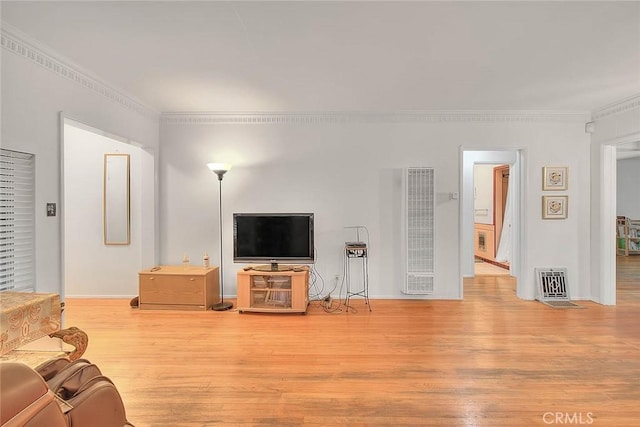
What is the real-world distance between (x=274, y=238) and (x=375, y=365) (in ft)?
6.94

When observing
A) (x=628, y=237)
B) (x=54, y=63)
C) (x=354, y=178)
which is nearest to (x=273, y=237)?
(x=354, y=178)

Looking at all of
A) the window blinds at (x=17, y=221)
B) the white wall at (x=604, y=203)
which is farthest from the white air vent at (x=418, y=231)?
the window blinds at (x=17, y=221)

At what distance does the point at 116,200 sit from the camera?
4742 millimetres

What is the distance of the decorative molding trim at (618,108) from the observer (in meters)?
3.99

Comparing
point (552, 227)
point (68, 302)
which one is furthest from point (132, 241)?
point (552, 227)

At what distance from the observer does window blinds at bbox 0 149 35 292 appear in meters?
2.51

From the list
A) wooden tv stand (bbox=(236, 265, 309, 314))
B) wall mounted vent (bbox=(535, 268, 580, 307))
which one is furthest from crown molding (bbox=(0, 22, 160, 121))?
wall mounted vent (bbox=(535, 268, 580, 307))

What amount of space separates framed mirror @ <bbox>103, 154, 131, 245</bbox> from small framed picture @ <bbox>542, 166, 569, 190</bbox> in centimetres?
588

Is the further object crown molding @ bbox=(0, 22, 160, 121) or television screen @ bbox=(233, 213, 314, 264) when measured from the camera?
television screen @ bbox=(233, 213, 314, 264)

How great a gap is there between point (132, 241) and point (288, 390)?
11.4 ft

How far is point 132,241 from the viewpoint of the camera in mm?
4746

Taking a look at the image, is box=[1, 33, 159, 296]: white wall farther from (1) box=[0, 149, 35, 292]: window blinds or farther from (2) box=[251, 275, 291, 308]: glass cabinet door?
(2) box=[251, 275, 291, 308]: glass cabinet door

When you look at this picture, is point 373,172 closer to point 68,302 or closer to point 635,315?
point 635,315

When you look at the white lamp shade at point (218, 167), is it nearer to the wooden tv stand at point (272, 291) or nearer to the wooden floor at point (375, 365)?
the wooden tv stand at point (272, 291)
